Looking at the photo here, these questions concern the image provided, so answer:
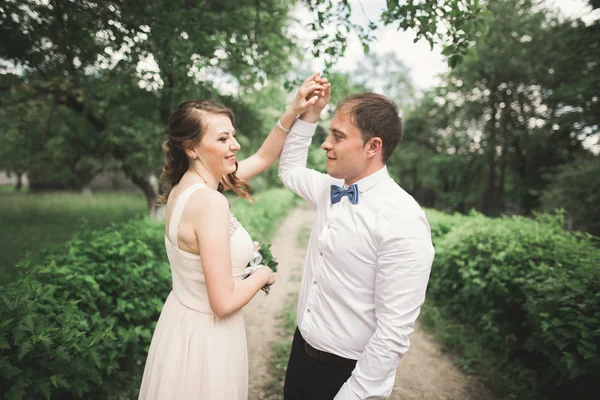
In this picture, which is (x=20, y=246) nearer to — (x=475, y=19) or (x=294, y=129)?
(x=294, y=129)

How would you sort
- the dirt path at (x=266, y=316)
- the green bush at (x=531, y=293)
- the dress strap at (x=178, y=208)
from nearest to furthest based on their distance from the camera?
the dress strap at (x=178, y=208) → the green bush at (x=531, y=293) → the dirt path at (x=266, y=316)

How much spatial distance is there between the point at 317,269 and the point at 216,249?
611 mm

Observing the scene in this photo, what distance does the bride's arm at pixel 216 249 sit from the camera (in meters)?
1.72

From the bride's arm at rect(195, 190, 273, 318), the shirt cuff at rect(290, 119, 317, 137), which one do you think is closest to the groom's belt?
the bride's arm at rect(195, 190, 273, 318)

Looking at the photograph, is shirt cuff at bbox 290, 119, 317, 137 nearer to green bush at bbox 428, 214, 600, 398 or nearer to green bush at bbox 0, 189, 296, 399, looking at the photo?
green bush at bbox 0, 189, 296, 399

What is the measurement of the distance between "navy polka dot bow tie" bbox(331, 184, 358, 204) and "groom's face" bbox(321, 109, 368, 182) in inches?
3.5

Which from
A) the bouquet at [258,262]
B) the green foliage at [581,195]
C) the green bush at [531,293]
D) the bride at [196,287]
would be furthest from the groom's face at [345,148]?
the green foliage at [581,195]

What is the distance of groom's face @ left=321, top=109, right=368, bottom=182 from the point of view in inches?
76.0

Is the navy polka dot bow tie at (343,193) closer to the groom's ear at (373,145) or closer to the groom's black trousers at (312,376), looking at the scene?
the groom's ear at (373,145)

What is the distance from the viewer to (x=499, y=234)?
17.4ft

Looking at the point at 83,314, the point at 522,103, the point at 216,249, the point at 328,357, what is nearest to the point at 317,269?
the point at 328,357

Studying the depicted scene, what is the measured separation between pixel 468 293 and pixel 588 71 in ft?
56.9

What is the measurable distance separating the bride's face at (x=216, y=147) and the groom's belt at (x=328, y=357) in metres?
1.17

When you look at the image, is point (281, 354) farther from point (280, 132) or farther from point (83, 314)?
point (280, 132)
